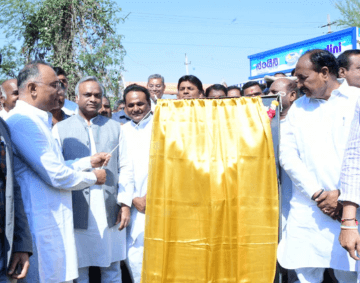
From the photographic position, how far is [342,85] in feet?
8.93

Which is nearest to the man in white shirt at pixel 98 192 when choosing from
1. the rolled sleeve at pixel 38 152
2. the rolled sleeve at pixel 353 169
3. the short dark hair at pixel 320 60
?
the rolled sleeve at pixel 38 152

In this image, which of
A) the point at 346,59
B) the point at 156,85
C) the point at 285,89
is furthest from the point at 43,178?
the point at 156,85

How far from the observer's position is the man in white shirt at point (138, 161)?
3.51 m

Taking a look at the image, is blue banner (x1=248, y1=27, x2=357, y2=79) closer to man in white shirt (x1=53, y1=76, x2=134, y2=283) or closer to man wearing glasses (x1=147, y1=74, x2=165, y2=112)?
man wearing glasses (x1=147, y1=74, x2=165, y2=112)

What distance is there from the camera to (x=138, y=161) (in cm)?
362

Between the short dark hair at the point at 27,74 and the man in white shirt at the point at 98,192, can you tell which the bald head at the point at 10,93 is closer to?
the man in white shirt at the point at 98,192

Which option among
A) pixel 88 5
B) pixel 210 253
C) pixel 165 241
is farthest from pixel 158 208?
pixel 88 5

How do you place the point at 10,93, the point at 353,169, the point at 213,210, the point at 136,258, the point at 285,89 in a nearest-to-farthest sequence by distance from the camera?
the point at 353,169 < the point at 213,210 < the point at 136,258 < the point at 285,89 < the point at 10,93

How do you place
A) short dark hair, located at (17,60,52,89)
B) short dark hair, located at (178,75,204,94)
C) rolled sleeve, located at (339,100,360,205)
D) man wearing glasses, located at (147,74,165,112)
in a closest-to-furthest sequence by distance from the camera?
rolled sleeve, located at (339,100,360,205) < short dark hair, located at (17,60,52,89) < short dark hair, located at (178,75,204,94) < man wearing glasses, located at (147,74,165,112)

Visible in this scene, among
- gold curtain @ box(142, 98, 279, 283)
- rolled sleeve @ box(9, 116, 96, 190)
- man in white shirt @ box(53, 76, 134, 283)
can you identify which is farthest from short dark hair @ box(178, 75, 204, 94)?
rolled sleeve @ box(9, 116, 96, 190)

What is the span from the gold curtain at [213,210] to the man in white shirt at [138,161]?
1.20 m

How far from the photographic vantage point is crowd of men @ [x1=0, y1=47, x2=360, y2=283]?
206 cm

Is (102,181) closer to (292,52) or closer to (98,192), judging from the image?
(98,192)

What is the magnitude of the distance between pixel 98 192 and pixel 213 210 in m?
1.33
